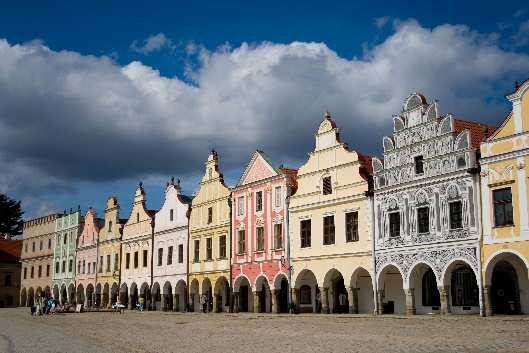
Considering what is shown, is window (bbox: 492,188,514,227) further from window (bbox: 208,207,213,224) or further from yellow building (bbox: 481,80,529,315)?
window (bbox: 208,207,213,224)

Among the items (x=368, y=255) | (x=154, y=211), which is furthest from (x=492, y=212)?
(x=154, y=211)

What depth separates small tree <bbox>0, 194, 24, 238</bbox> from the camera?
93.4m

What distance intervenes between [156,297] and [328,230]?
74.7ft

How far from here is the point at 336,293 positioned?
39562mm

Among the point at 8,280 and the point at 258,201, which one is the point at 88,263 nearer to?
the point at 8,280

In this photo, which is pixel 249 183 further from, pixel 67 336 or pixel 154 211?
pixel 67 336

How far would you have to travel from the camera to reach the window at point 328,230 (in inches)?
1501

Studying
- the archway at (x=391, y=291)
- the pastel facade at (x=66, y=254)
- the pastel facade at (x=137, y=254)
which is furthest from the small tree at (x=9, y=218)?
the archway at (x=391, y=291)

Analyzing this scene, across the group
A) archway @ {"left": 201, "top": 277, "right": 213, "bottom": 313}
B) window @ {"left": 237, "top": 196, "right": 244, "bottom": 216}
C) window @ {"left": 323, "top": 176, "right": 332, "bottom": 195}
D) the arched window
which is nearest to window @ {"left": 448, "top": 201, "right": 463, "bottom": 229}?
the arched window

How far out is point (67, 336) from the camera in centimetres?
2569

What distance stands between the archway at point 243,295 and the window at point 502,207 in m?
20.1

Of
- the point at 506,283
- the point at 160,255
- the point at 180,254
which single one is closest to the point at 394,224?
the point at 506,283

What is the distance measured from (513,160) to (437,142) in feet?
13.6

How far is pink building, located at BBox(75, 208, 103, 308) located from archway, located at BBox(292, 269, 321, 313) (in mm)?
29033
